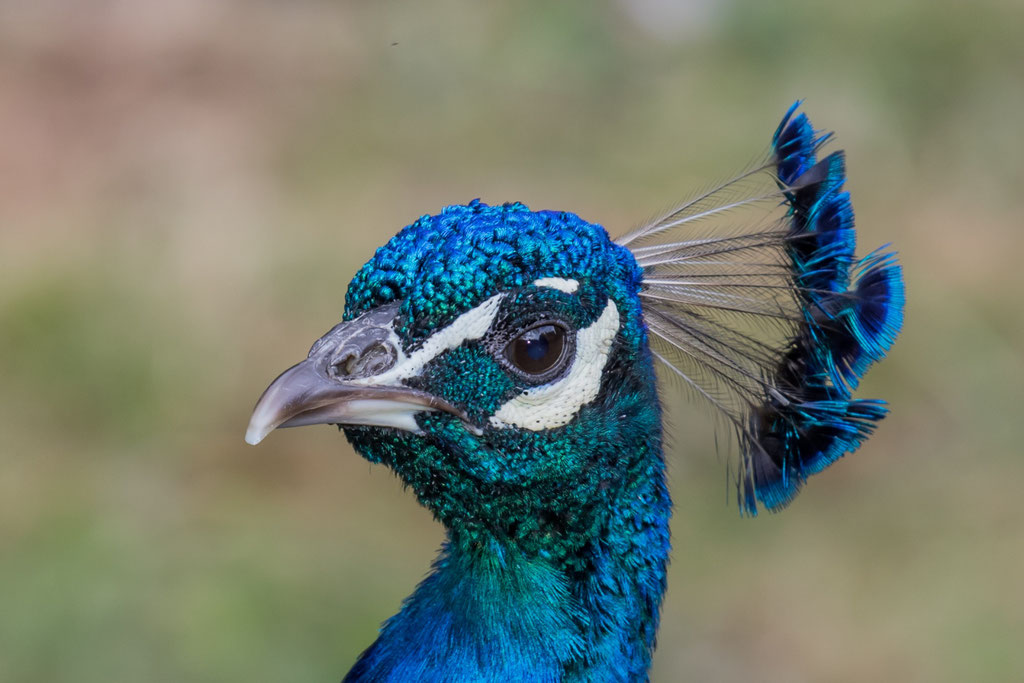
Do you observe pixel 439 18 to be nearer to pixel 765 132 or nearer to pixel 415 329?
pixel 765 132

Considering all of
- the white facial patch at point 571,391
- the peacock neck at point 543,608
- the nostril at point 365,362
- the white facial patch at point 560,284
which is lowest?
the peacock neck at point 543,608

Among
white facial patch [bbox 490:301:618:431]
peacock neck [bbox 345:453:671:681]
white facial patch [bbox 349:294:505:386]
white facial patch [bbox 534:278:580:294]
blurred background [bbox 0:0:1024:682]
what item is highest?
blurred background [bbox 0:0:1024:682]

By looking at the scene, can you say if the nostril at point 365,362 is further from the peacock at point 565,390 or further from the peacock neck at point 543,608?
the peacock neck at point 543,608

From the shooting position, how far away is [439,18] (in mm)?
5113

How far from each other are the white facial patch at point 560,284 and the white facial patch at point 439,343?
0.28ft

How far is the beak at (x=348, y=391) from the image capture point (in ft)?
4.03

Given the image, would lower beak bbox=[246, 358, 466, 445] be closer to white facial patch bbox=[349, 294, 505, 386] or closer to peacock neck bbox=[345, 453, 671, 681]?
white facial patch bbox=[349, 294, 505, 386]

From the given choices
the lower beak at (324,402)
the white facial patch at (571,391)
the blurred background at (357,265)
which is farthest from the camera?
the blurred background at (357,265)

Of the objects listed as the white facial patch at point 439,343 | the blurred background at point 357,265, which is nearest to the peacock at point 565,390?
the white facial patch at point 439,343

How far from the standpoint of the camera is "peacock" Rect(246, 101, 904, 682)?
1.29 metres

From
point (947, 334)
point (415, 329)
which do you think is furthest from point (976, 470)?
point (415, 329)

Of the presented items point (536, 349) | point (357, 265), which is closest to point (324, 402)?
point (536, 349)

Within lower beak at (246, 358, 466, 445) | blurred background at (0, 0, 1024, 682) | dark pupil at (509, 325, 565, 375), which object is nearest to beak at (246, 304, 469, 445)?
lower beak at (246, 358, 466, 445)

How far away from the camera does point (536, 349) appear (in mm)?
1332
